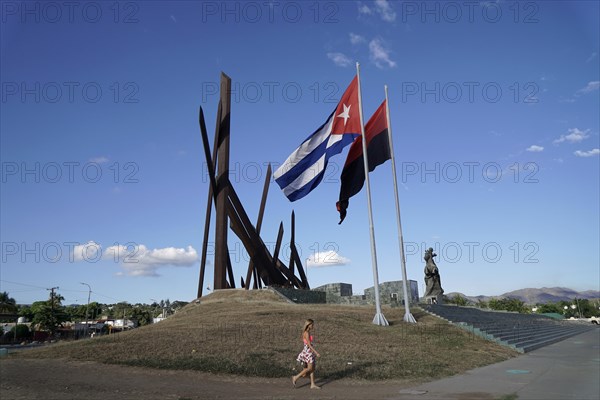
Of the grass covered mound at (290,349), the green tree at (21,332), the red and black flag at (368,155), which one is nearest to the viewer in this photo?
the grass covered mound at (290,349)

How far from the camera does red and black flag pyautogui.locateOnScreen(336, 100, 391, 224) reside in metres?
18.6

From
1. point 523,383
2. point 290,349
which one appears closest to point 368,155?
point 290,349

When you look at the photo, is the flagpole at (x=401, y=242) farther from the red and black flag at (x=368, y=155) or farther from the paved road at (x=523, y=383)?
the paved road at (x=523, y=383)

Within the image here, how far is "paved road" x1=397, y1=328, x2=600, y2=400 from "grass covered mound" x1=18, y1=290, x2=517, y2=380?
32.7 inches

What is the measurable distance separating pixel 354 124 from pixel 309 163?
8.01ft

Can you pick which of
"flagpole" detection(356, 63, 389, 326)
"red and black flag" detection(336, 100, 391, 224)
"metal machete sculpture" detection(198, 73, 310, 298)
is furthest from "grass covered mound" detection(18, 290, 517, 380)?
"metal machete sculpture" detection(198, 73, 310, 298)

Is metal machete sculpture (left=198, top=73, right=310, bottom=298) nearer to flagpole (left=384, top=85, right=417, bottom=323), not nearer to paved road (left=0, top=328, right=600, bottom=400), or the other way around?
flagpole (left=384, top=85, right=417, bottom=323)

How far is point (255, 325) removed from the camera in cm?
1487

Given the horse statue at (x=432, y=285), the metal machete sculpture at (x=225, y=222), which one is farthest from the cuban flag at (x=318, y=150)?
the horse statue at (x=432, y=285)

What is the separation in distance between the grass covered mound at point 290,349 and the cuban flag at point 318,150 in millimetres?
5406

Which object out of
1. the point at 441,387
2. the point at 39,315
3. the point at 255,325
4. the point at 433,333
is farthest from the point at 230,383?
the point at 39,315

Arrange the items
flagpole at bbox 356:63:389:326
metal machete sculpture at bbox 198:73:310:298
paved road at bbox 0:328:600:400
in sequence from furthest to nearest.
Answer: metal machete sculpture at bbox 198:73:310:298, flagpole at bbox 356:63:389:326, paved road at bbox 0:328:600:400

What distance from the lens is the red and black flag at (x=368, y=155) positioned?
18562mm

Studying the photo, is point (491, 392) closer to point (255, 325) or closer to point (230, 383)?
point (230, 383)
